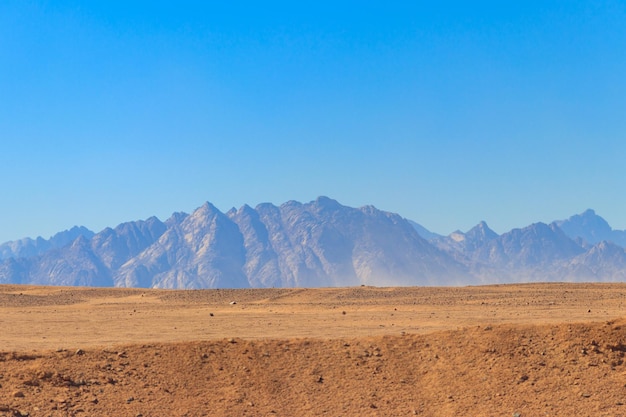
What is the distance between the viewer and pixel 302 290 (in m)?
54.5

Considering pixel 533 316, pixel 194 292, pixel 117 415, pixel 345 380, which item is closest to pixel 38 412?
pixel 117 415

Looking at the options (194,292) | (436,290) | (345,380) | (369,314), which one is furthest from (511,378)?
(194,292)

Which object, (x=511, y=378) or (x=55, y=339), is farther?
(x=55, y=339)

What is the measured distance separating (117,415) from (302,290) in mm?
35862

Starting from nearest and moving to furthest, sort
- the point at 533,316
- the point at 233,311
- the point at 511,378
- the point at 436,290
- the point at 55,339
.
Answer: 1. the point at 511,378
2. the point at 55,339
3. the point at 533,316
4. the point at 233,311
5. the point at 436,290

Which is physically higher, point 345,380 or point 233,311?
point 233,311

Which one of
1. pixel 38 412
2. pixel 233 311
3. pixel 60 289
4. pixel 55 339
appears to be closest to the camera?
pixel 38 412

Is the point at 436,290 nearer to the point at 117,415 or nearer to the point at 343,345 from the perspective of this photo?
the point at 343,345

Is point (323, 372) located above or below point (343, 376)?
above

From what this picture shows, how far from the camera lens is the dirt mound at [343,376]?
19.6m

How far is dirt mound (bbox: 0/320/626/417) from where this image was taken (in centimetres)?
1959

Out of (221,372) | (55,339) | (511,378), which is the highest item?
(55,339)

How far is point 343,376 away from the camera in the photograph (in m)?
21.4

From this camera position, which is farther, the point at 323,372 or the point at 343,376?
the point at 323,372
